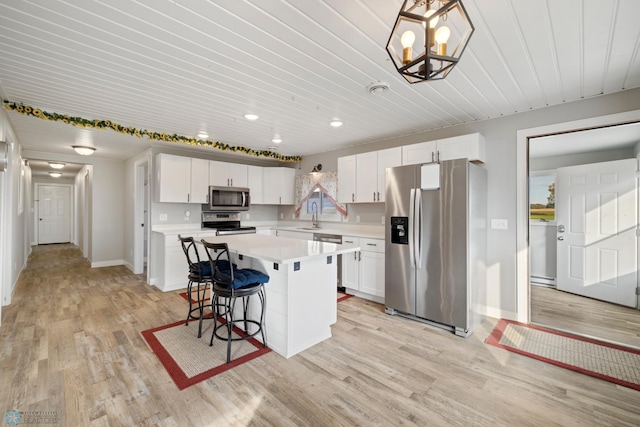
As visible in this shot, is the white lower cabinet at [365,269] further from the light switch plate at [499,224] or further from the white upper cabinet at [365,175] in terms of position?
the light switch plate at [499,224]

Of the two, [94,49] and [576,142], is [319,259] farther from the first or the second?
[576,142]

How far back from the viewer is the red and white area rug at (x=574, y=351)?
7.30 ft

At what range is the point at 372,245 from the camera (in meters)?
3.85

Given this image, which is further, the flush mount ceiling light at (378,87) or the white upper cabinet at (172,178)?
the white upper cabinet at (172,178)

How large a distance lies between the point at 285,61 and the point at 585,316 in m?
4.16

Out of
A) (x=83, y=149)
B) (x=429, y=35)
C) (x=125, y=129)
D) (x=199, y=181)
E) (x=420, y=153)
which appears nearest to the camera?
(x=429, y=35)

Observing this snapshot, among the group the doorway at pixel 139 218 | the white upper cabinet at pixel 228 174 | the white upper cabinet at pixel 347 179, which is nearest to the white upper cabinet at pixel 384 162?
the white upper cabinet at pixel 347 179

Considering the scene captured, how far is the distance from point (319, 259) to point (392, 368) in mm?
1090

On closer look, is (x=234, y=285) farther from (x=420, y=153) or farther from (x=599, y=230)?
(x=599, y=230)

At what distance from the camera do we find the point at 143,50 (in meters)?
1.96

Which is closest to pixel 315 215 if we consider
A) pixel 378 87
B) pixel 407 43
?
pixel 378 87

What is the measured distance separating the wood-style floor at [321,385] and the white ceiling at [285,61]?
2.38m

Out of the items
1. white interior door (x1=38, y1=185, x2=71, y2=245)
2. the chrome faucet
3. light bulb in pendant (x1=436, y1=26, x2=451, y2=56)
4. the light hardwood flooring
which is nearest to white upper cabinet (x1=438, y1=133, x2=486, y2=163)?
the light hardwood flooring

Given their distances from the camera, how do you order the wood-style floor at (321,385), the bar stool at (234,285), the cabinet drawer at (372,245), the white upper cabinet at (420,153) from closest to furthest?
the wood-style floor at (321,385) → the bar stool at (234,285) → the white upper cabinet at (420,153) → the cabinet drawer at (372,245)
